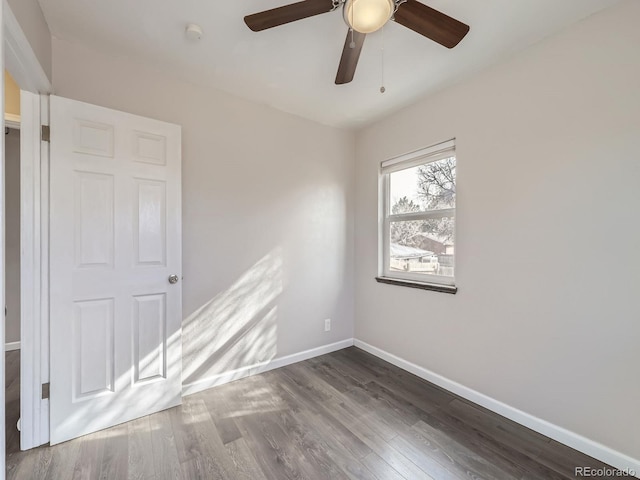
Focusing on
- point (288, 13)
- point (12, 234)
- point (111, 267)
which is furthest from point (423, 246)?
point (12, 234)

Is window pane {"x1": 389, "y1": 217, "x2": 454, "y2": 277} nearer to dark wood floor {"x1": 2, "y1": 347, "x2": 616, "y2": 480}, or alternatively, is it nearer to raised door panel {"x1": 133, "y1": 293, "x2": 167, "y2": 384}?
dark wood floor {"x1": 2, "y1": 347, "x2": 616, "y2": 480}

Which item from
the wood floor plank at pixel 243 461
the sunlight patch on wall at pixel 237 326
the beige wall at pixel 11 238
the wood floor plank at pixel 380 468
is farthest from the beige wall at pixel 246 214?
the beige wall at pixel 11 238

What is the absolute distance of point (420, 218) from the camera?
8.79ft

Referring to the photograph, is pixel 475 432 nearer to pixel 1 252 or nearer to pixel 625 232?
pixel 625 232

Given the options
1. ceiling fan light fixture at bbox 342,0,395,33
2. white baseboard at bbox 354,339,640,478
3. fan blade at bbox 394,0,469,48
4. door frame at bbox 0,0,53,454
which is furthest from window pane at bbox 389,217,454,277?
door frame at bbox 0,0,53,454

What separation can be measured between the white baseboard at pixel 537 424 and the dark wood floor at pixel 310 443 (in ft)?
0.16

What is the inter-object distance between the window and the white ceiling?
0.61 m

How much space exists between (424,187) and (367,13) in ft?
5.61

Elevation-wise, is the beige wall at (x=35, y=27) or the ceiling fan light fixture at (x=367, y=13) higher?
the beige wall at (x=35, y=27)

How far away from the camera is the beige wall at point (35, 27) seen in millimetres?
1326

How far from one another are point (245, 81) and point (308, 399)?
2558mm

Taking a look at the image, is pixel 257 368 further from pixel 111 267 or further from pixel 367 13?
pixel 367 13

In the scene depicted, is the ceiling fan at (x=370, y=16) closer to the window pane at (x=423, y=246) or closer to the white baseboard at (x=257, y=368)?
the window pane at (x=423, y=246)

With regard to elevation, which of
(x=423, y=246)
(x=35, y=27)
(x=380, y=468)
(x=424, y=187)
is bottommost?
(x=380, y=468)
